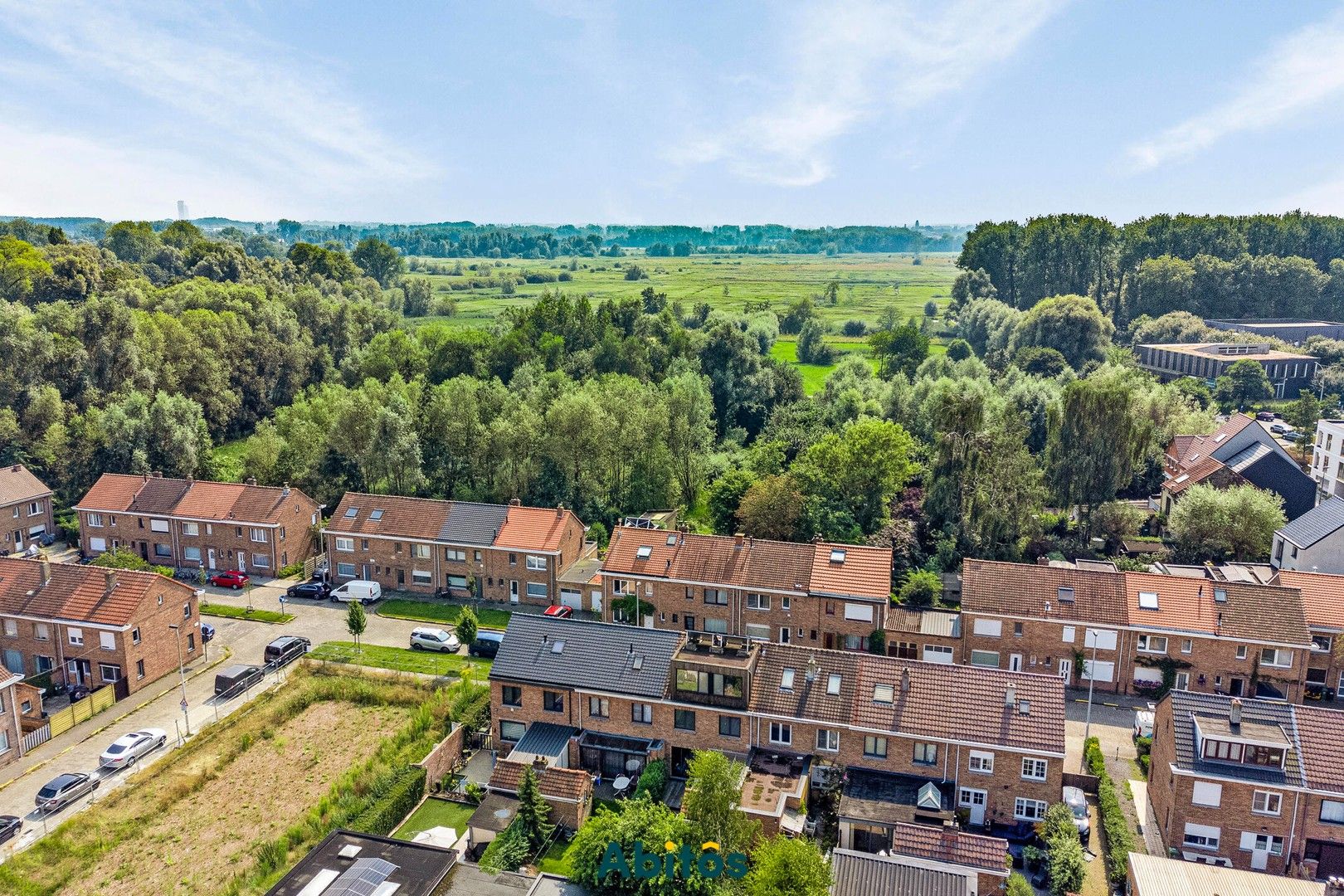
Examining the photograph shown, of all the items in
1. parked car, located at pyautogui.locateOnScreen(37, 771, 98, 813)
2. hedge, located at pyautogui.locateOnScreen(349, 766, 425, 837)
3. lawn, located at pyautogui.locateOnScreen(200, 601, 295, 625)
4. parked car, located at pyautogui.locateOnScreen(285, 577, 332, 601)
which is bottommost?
parked car, located at pyautogui.locateOnScreen(37, 771, 98, 813)

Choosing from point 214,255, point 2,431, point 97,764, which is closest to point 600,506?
point 97,764

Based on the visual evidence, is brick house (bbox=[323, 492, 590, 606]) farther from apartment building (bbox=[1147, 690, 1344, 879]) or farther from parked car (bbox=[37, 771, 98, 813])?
apartment building (bbox=[1147, 690, 1344, 879])

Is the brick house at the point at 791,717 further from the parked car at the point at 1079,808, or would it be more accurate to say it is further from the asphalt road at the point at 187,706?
the asphalt road at the point at 187,706

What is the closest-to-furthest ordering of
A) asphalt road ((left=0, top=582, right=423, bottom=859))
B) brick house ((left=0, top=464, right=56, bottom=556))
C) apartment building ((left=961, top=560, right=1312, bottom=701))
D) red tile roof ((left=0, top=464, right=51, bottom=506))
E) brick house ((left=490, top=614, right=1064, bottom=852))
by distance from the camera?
brick house ((left=490, top=614, right=1064, bottom=852)), asphalt road ((left=0, top=582, right=423, bottom=859)), apartment building ((left=961, top=560, right=1312, bottom=701)), brick house ((left=0, top=464, right=56, bottom=556)), red tile roof ((left=0, top=464, right=51, bottom=506))

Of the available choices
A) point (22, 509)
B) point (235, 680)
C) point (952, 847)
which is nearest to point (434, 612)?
point (235, 680)

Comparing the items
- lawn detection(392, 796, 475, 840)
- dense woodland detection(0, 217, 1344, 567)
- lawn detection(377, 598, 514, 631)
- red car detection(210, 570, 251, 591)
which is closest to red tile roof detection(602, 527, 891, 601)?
lawn detection(377, 598, 514, 631)

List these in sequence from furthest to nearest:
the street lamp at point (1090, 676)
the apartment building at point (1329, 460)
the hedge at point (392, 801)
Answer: the apartment building at point (1329, 460) < the street lamp at point (1090, 676) < the hedge at point (392, 801)

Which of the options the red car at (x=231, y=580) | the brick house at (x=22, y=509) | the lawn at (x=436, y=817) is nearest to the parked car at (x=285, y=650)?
the red car at (x=231, y=580)

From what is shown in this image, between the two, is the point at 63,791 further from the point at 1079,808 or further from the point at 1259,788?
the point at 1259,788
